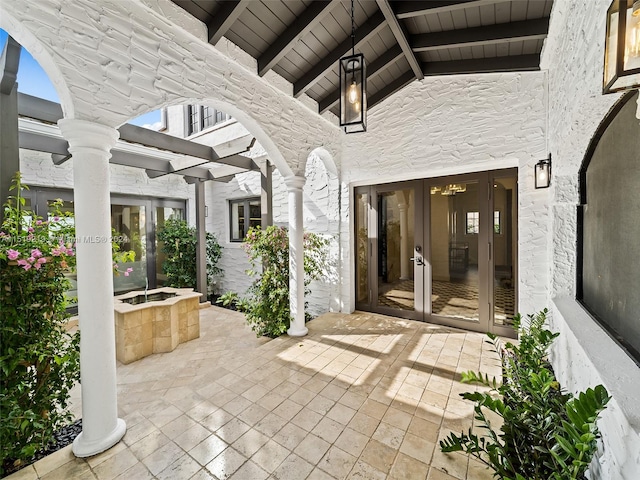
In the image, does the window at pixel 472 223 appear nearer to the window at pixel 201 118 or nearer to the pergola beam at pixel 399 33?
the pergola beam at pixel 399 33

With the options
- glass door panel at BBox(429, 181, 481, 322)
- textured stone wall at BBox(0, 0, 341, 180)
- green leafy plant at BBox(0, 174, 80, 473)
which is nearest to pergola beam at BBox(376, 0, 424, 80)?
textured stone wall at BBox(0, 0, 341, 180)

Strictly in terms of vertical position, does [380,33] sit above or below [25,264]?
above

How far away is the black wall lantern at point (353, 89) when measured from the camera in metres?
2.20

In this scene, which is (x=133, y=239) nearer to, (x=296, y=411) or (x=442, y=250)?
(x=296, y=411)

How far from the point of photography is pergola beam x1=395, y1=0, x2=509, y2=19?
8.04 ft

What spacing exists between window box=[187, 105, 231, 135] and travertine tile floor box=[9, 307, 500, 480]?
534 cm

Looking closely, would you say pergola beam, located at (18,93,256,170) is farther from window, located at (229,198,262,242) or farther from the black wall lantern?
the black wall lantern

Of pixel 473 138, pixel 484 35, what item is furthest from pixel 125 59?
pixel 473 138

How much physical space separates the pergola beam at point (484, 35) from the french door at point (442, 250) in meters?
1.41

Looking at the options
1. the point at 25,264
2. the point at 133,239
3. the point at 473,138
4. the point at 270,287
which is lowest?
the point at 270,287

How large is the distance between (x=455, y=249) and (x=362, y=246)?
143 centimetres

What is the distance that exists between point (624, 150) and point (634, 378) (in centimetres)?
100

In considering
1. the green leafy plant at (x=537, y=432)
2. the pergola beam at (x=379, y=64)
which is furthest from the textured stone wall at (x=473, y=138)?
the green leafy plant at (x=537, y=432)

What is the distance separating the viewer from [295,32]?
263cm
